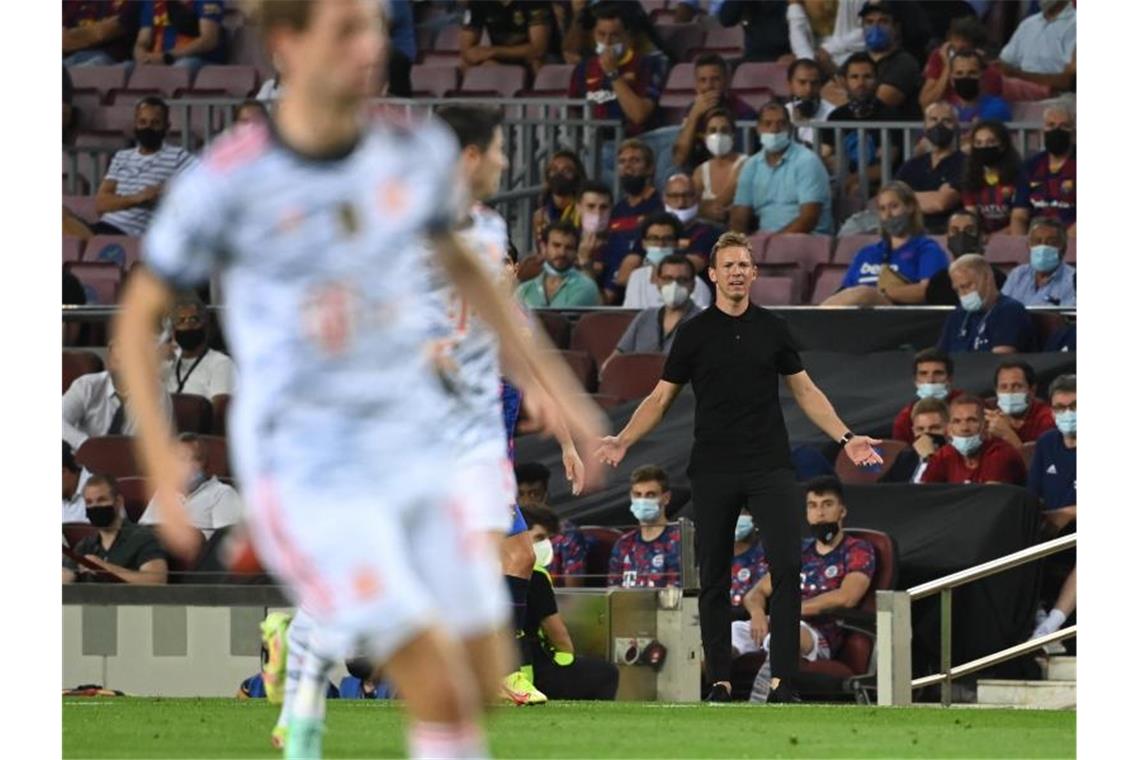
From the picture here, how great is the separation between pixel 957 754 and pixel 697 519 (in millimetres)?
3164

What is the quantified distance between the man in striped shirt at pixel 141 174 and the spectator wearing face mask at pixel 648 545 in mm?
7370

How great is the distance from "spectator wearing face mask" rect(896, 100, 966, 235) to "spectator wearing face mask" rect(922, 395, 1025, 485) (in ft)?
12.2

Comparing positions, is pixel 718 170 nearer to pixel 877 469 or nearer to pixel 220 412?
pixel 220 412

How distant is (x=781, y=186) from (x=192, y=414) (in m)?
4.77

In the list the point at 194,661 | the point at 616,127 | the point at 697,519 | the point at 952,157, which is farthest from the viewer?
the point at 616,127

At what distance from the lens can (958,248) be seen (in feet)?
56.1

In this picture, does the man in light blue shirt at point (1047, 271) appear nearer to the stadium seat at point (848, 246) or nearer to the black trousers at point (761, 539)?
the stadium seat at point (848, 246)

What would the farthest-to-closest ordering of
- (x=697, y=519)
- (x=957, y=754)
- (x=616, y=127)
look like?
(x=616, y=127)
(x=697, y=519)
(x=957, y=754)

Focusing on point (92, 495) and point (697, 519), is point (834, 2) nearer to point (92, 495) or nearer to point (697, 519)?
point (92, 495)

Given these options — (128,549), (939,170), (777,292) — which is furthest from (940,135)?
(128,549)

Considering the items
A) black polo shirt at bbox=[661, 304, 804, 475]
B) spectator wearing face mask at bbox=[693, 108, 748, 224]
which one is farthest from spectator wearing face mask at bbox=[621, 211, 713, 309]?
black polo shirt at bbox=[661, 304, 804, 475]

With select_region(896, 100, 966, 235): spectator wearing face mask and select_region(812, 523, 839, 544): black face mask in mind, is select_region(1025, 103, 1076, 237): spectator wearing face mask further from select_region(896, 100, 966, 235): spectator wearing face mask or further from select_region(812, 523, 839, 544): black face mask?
select_region(812, 523, 839, 544): black face mask
